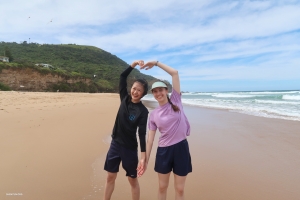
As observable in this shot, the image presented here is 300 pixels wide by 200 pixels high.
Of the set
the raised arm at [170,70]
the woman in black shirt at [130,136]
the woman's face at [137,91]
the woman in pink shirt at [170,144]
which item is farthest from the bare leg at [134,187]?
the raised arm at [170,70]

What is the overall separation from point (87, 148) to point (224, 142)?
3.54 metres

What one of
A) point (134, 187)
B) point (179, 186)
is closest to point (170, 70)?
point (179, 186)

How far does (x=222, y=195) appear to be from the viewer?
9.34 ft

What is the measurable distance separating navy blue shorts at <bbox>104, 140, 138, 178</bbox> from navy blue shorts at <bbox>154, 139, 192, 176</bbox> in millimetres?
310

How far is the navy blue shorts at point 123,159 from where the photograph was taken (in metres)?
2.42

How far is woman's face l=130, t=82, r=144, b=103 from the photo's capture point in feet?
7.98

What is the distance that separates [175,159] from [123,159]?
0.60 meters

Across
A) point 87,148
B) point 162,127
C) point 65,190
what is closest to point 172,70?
point 162,127

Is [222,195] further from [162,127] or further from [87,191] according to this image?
[87,191]

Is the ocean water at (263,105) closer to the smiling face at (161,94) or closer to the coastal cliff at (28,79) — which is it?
the smiling face at (161,94)

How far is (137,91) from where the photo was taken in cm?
243

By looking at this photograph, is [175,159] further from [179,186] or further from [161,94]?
[161,94]

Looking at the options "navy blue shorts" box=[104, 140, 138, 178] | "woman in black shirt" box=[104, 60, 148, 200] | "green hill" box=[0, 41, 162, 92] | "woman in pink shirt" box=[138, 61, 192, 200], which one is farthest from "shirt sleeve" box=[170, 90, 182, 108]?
"green hill" box=[0, 41, 162, 92]

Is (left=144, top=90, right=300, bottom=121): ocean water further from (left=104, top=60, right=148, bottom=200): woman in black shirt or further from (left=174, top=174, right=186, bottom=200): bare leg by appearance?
(left=104, top=60, right=148, bottom=200): woman in black shirt
